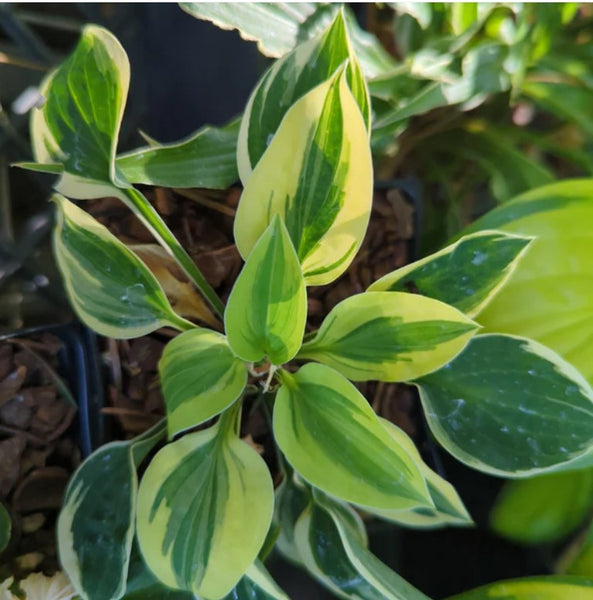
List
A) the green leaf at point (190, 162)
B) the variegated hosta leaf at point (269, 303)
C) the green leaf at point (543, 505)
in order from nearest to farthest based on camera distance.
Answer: the variegated hosta leaf at point (269, 303) → the green leaf at point (190, 162) → the green leaf at point (543, 505)

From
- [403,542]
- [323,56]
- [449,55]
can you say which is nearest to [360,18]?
[449,55]

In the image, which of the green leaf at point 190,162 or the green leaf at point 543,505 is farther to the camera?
the green leaf at point 543,505

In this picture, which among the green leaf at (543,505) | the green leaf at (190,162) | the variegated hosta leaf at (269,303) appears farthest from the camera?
the green leaf at (543,505)

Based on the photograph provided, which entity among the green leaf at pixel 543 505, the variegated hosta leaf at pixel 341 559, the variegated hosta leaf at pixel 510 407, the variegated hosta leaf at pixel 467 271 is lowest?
the green leaf at pixel 543 505

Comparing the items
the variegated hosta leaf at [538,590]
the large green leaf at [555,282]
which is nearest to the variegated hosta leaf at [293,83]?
the large green leaf at [555,282]

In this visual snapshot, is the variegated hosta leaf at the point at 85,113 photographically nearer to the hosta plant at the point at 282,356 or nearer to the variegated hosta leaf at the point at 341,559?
the hosta plant at the point at 282,356

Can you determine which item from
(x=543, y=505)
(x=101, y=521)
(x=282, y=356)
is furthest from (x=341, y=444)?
(x=543, y=505)

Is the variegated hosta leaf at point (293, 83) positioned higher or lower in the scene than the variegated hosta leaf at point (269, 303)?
higher

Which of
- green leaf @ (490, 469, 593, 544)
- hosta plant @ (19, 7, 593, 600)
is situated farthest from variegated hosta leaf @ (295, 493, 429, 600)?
green leaf @ (490, 469, 593, 544)

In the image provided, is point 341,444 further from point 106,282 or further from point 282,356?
point 106,282

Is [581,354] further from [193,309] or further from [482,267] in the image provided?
[193,309]
